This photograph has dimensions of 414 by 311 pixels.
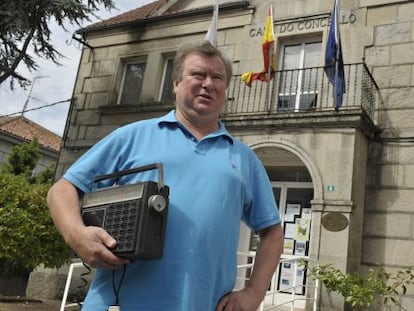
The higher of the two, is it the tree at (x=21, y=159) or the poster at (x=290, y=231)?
the tree at (x=21, y=159)

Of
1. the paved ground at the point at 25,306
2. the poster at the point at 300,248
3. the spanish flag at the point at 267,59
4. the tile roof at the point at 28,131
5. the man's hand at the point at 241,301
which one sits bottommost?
the paved ground at the point at 25,306

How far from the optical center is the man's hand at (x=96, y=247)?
143 cm

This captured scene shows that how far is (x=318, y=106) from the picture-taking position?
32.4 feet

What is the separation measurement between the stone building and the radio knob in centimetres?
704

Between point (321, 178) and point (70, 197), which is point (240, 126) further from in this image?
point (70, 197)

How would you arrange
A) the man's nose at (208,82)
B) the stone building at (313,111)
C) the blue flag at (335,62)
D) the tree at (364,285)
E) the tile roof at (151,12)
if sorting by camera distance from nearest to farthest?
the man's nose at (208,82) < the tree at (364,285) < the stone building at (313,111) < the blue flag at (335,62) < the tile roof at (151,12)

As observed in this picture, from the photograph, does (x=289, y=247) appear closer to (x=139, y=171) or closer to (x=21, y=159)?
(x=139, y=171)

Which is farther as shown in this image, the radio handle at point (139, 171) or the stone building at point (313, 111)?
the stone building at point (313, 111)

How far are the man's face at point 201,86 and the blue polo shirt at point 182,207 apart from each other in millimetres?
101

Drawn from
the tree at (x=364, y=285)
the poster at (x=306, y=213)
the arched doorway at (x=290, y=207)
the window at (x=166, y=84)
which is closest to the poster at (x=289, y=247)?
the arched doorway at (x=290, y=207)

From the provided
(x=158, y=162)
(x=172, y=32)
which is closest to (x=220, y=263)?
(x=158, y=162)

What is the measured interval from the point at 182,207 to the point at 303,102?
915cm

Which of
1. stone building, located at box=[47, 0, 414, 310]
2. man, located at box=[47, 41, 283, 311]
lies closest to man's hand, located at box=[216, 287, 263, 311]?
man, located at box=[47, 41, 283, 311]

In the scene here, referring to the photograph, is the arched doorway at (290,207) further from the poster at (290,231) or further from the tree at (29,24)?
the tree at (29,24)
